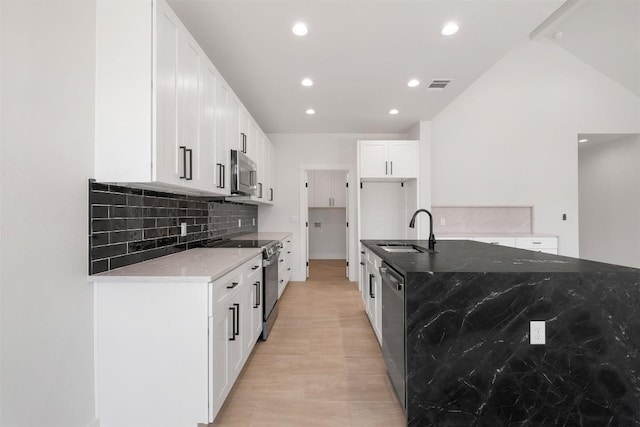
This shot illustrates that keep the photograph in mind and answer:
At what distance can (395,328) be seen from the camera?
6.06ft

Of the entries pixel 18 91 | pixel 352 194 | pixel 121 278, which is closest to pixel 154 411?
pixel 121 278

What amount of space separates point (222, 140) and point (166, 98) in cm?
86

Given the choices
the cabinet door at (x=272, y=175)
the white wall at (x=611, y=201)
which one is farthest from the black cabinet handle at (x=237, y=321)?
the white wall at (x=611, y=201)

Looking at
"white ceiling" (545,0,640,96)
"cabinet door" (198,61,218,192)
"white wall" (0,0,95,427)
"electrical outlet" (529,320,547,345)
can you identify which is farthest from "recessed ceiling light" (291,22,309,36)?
"white ceiling" (545,0,640,96)

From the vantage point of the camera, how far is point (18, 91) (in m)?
1.20

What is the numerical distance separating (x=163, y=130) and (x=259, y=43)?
1338 mm

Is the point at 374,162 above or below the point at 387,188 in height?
above

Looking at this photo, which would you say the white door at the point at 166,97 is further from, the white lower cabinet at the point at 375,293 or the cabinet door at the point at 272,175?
the cabinet door at the point at 272,175

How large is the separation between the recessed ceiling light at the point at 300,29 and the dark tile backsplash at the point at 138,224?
165cm

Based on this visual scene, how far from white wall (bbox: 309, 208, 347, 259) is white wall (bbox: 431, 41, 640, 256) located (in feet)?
10.8

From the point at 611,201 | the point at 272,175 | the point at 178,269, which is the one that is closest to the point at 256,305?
the point at 178,269

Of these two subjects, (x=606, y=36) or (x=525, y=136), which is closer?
(x=606, y=36)

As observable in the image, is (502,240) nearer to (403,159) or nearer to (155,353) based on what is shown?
(403,159)

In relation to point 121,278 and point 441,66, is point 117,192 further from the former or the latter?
point 441,66
